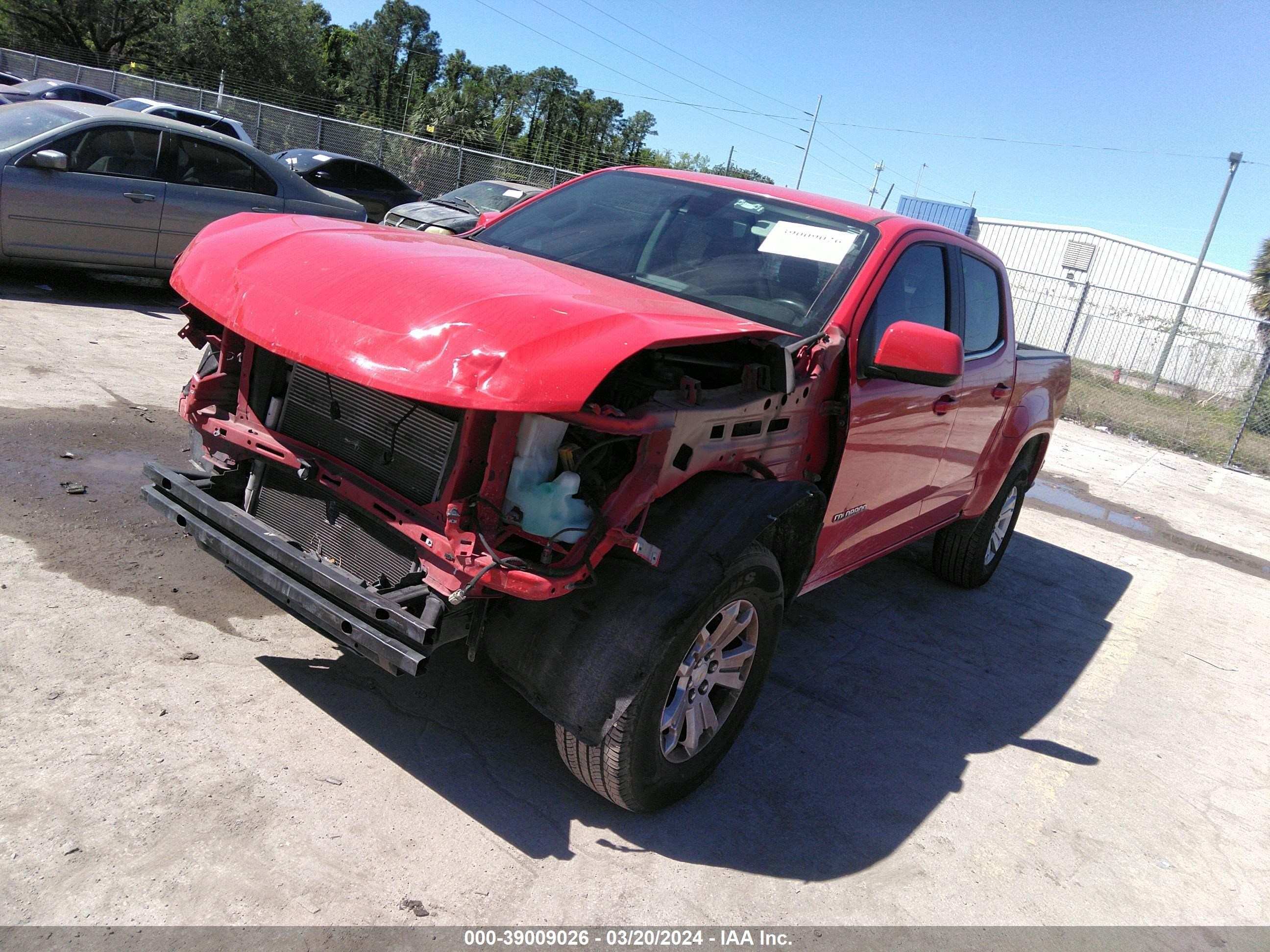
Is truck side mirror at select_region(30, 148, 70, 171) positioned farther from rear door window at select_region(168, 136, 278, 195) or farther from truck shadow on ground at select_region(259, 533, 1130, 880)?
truck shadow on ground at select_region(259, 533, 1130, 880)

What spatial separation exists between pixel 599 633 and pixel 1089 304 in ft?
66.4

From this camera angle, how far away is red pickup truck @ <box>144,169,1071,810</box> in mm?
2557

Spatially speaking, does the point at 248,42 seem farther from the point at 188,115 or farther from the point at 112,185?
the point at 112,185

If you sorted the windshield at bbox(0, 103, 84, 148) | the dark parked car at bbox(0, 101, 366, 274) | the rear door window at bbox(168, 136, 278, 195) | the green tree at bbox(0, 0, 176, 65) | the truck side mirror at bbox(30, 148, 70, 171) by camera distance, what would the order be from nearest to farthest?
the truck side mirror at bbox(30, 148, 70, 171) → the dark parked car at bbox(0, 101, 366, 274) → the windshield at bbox(0, 103, 84, 148) → the rear door window at bbox(168, 136, 278, 195) → the green tree at bbox(0, 0, 176, 65)

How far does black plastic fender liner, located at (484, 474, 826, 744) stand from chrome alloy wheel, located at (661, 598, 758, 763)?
209mm

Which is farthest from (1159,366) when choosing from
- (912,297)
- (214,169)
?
(912,297)

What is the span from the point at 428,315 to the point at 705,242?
1.80 metres

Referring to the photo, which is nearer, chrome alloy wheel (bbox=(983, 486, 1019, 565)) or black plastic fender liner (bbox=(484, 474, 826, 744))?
black plastic fender liner (bbox=(484, 474, 826, 744))

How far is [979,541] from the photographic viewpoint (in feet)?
19.4

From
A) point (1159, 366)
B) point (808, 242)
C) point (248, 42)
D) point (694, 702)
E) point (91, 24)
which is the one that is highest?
point (248, 42)

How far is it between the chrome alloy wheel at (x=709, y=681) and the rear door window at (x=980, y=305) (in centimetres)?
225

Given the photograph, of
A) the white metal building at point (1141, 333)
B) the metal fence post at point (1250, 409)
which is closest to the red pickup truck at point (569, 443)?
the white metal building at point (1141, 333)

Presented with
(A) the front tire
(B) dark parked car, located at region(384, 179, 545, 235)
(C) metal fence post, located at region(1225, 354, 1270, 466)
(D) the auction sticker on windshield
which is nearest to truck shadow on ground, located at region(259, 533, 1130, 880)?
(A) the front tire

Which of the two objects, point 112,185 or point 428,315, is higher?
point 428,315
